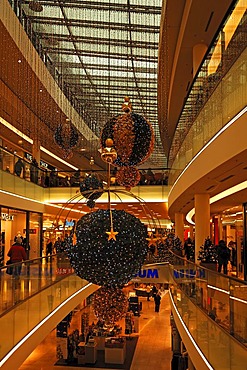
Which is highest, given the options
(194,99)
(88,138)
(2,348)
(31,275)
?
(88,138)

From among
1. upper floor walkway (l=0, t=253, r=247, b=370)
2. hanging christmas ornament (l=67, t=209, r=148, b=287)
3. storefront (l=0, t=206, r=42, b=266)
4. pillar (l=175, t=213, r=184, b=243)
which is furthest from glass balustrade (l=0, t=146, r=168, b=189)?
hanging christmas ornament (l=67, t=209, r=148, b=287)

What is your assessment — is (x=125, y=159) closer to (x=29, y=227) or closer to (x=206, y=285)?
(x=206, y=285)

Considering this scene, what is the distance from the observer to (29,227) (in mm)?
19859

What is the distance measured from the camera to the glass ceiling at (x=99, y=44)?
12.3 metres

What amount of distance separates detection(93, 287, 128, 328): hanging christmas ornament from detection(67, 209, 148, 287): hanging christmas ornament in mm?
86

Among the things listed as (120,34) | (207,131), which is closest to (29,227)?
(120,34)

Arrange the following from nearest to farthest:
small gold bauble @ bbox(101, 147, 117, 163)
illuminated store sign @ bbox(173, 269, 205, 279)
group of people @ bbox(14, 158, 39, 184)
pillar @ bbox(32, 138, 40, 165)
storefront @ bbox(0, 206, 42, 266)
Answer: small gold bauble @ bbox(101, 147, 117, 163) → illuminated store sign @ bbox(173, 269, 205, 279) → storefront @ bbox(0, 206, 42, 266) → group of people @ bbox(14, 158, 39, 184) → pillar @ bbox(32, 138, 40, 165)

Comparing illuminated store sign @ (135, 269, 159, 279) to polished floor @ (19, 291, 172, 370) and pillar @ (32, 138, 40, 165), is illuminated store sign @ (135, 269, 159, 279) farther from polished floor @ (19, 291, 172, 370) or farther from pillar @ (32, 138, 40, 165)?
pillar @ (32, 138, 40, 165)

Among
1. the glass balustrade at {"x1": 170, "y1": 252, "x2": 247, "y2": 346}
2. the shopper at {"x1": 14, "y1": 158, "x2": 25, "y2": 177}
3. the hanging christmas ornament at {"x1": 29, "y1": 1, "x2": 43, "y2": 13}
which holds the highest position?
the hanging christmas ornament at {"x1": 29, "y1": 1, "x2": 43, "y2": 13}

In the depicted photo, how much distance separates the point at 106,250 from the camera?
3750 mm

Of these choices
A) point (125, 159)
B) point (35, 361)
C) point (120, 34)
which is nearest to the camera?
point (125, 159)

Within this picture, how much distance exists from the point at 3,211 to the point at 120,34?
680 cm

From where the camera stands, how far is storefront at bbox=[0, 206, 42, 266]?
16438mm

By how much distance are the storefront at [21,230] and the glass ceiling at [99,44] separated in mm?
5154
